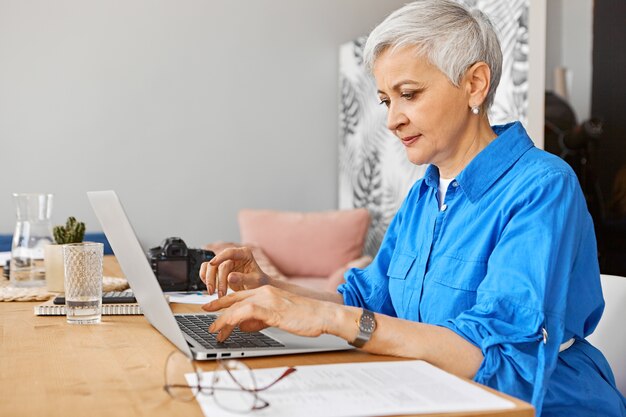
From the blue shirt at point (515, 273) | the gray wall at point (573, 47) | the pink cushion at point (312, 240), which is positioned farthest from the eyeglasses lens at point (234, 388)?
the pink cushion at point (312, 240)

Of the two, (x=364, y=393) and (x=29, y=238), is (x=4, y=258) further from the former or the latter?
(x=364, y=393)

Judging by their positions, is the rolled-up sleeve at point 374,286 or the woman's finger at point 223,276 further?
the rolled-up sleeve at point 374,286

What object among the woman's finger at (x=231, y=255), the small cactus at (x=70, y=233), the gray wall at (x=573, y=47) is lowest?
the woman's finger at (x=231, y=255)

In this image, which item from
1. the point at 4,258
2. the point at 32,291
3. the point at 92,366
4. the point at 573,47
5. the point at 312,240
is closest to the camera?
the point at 92,366

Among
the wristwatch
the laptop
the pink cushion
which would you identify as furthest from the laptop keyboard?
the pink cushion

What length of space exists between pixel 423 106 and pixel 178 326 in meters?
0.66

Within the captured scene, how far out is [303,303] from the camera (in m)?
1.18

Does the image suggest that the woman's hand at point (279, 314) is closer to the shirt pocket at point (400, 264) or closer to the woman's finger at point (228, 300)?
the woman's finger at point (228, 300)

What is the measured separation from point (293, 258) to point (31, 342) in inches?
134

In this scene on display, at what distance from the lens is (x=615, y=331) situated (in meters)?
1.61

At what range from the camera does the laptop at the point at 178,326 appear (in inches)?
44.6

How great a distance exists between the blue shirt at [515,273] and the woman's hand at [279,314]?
226mm

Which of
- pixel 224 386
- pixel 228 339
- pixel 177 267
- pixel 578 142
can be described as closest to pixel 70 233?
pixel 177 267

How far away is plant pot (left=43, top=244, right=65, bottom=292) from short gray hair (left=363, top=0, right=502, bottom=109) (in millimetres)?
951
